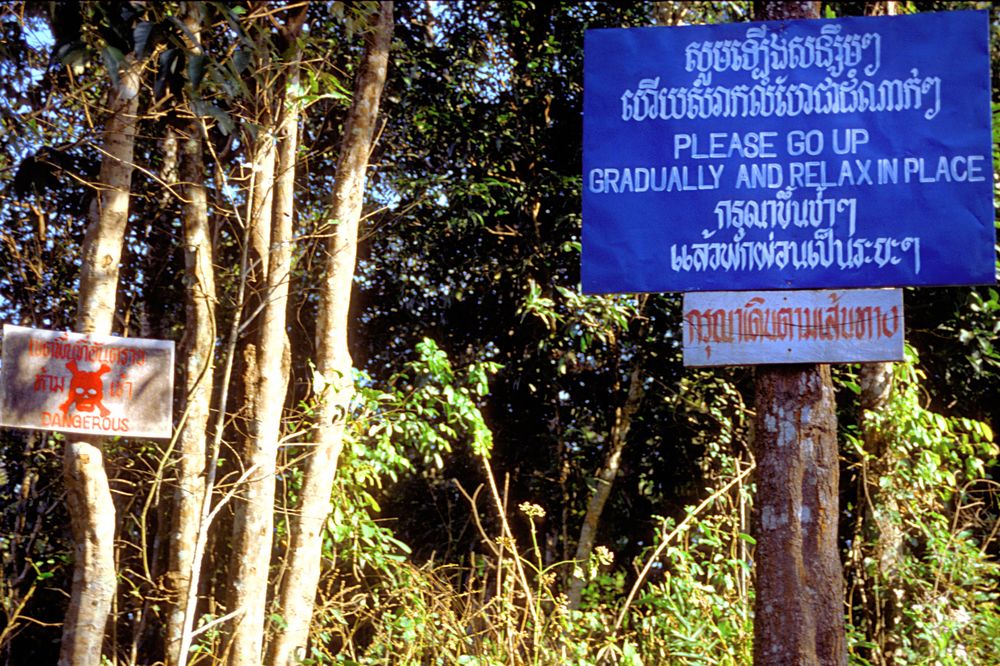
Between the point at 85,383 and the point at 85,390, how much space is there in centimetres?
3

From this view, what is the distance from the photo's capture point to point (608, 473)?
31.1 feet

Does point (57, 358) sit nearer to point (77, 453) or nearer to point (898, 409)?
point (77, 453)

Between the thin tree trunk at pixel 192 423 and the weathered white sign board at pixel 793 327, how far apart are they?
324 centimetres

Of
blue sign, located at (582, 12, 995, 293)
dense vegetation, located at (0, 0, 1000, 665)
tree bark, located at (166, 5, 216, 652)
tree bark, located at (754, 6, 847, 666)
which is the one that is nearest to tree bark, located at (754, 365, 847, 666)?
tree bark, located at (754, 6, 847, 666)

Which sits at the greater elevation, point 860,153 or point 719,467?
point 860,153

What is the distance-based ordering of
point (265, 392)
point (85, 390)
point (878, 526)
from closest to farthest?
point (85, 390), point (265, 392), point (878, 526)

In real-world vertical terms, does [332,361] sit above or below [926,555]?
above

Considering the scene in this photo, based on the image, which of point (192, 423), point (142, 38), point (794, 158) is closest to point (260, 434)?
point (192, 423)

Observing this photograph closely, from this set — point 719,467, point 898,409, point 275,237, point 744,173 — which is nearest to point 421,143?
point 275,237

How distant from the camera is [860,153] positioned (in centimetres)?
454

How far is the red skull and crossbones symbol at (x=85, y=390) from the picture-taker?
5234mm

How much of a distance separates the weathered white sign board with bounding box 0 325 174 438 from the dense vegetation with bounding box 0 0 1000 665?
1.69 m

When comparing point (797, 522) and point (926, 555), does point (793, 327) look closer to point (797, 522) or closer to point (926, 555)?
point (797, 522)

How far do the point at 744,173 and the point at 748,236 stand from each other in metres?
0.27
